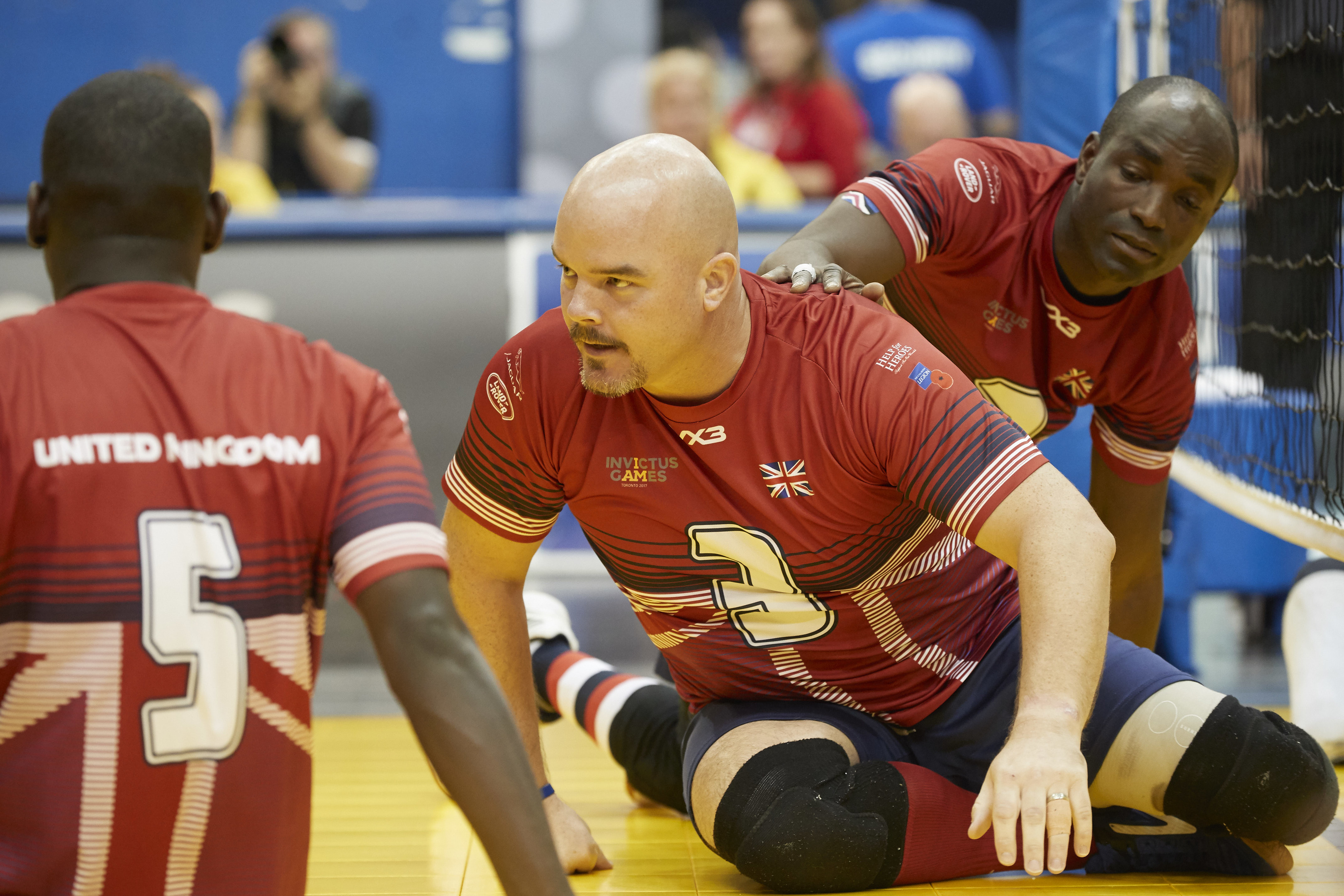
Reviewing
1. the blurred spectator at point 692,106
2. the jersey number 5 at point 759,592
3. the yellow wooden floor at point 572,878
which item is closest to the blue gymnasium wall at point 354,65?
the blurred spectator at point 692,106

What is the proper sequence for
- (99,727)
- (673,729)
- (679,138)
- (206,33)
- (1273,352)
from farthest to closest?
(206,33) → (1273,352) → (673,729) → (679,138) → (99,727)

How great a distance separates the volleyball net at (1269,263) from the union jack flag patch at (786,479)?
1216mm

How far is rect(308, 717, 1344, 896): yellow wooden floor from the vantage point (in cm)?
248

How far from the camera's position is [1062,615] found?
202cm

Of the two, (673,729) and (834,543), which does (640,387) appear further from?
(673,729)

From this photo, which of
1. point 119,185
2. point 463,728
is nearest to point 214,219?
point 119,185

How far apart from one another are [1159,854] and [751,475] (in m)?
1.05

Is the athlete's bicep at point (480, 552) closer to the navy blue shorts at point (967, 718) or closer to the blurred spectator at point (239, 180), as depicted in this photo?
the navy blue shorts at point (967, 718)

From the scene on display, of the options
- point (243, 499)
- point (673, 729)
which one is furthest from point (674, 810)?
point (243, 499)

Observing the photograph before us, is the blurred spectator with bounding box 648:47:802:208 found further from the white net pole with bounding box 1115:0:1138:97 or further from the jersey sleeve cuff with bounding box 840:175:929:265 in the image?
the jersey sleeve cuff with bounding box 840:175:929:265

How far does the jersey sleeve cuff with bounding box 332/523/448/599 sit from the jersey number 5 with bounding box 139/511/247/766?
117 millimetres

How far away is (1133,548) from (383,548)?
212 centimetres

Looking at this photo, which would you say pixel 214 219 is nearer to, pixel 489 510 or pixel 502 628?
pixel 489 510

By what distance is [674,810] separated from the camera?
304 centimetres
